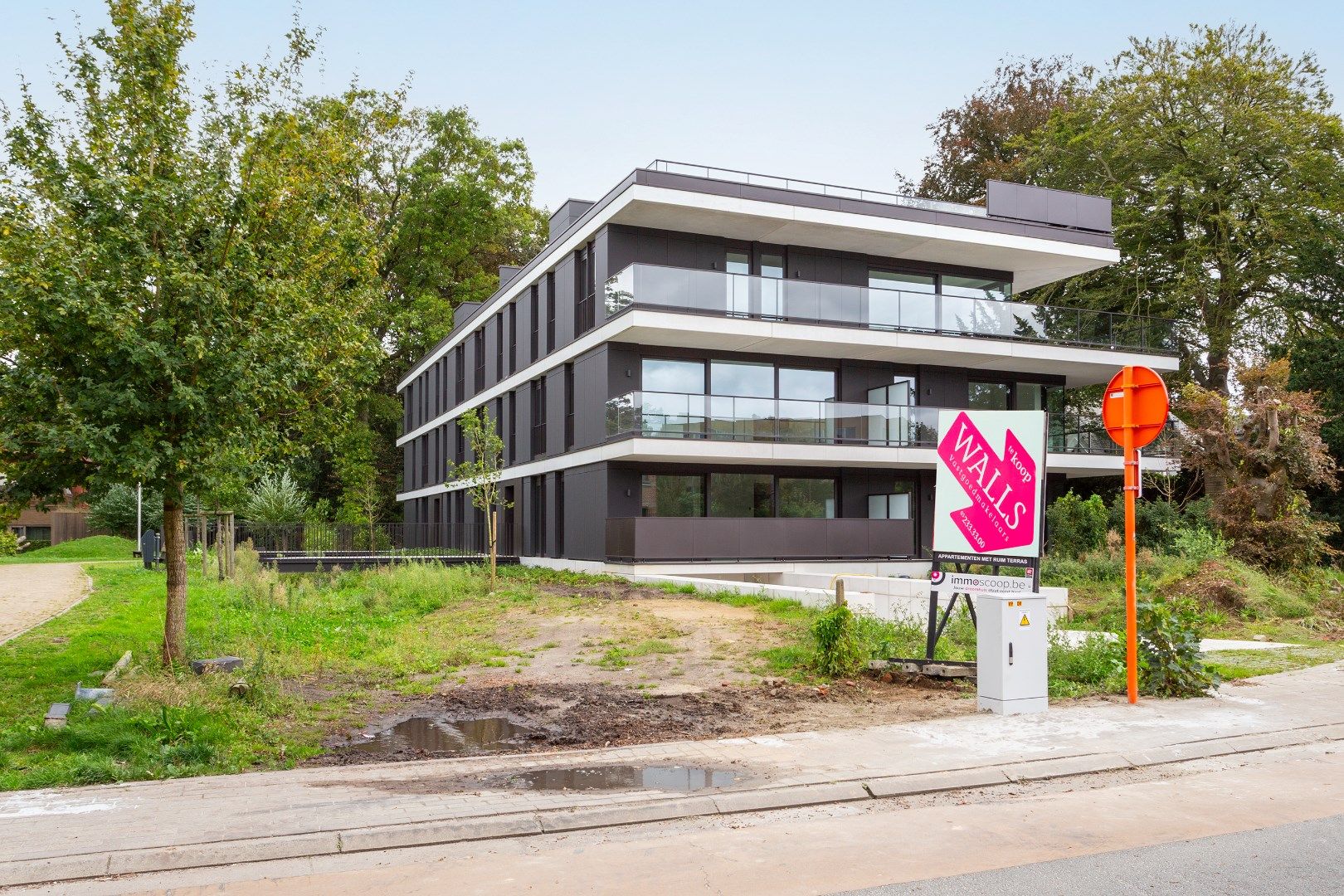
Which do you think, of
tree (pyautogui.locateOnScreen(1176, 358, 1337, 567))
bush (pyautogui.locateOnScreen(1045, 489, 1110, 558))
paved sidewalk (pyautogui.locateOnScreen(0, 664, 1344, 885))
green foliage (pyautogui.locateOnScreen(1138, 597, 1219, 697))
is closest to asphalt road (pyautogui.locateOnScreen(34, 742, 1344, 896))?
paved sidewalk (pyautogui.locateOnScreen(0, 664, 1344, 885))

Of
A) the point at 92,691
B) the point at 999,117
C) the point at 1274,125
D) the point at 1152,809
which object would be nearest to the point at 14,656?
the point at 92,691

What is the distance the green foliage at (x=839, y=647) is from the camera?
11.9 metres

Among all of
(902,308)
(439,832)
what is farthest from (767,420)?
(439,832)

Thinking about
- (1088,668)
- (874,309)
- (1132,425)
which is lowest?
(1088,668)

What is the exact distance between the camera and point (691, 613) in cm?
1842

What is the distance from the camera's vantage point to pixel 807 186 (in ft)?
92.9

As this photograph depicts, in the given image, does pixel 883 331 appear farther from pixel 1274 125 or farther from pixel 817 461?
pixel 1274 125

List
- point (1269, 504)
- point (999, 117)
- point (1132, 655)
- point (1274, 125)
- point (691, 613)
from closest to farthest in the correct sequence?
point (1132, 655)
point (691, 613)
point (1269, 504)
point (1274, 125)
point (999, 117)

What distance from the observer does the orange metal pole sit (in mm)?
10617

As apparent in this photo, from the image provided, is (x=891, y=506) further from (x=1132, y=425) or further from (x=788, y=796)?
(x=788, y=796)

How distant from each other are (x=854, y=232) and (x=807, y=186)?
1.79m

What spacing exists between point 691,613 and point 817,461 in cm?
1039

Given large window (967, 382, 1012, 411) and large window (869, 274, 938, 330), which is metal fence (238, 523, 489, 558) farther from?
large window (967, 382, 1012, 411)

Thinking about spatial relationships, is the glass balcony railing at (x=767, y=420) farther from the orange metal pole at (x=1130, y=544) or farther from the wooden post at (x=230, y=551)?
the orange metal pole at (x=1130, y=544)
